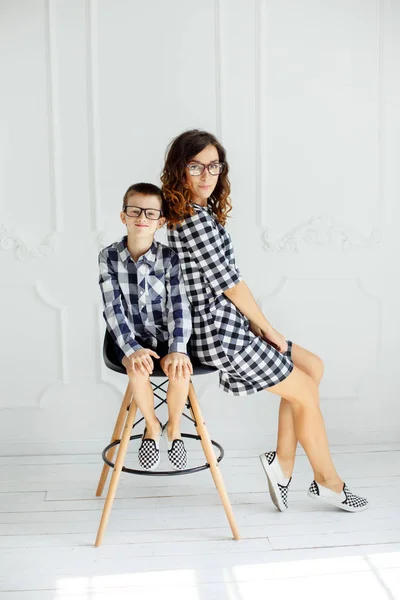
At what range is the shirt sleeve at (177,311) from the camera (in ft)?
7.02

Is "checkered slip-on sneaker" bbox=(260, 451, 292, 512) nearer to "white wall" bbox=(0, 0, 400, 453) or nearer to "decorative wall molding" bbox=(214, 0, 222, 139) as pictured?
"white wall" bbox=(0, 0, 400, 453)

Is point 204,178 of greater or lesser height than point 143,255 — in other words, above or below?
above

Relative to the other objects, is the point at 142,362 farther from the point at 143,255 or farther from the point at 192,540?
the point at 192,540

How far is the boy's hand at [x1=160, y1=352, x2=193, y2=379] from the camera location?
6.84ft

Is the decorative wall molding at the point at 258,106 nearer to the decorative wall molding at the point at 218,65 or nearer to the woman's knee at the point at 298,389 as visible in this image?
the decorative wall molding at the point at 218,65

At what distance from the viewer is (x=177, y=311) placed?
2182 millimetres

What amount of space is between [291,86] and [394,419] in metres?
1.63

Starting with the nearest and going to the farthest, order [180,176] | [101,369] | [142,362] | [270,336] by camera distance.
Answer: [142,362], [180,176], [270,336], [101,369]

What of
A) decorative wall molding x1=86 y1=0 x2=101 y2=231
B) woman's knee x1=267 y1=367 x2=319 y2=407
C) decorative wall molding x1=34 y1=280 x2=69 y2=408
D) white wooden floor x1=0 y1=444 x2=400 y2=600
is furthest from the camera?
decorative wall molding x1=34 y1=280 x2=69 y2=408

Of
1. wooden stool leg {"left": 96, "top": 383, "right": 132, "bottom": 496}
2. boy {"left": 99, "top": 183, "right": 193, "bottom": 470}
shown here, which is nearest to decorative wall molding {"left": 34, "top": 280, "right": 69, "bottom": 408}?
wooden stool leg {"left": 96, "top": 383, "right": 132, "bottom": 496}

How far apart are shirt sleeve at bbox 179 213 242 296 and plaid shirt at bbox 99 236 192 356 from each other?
10 centimetres

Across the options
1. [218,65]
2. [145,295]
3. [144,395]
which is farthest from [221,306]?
[218,65]

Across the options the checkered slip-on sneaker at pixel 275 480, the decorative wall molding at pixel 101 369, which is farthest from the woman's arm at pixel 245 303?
the decorative wall molding at pixel 101 369

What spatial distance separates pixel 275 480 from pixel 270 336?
538 mm
